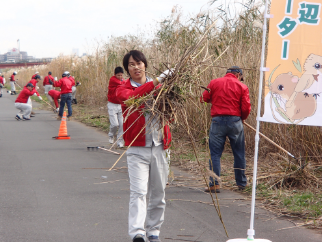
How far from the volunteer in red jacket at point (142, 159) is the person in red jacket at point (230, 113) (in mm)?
2161

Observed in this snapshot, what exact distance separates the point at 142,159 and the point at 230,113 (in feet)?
8.14

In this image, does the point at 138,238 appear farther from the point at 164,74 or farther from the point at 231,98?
the point at 231,98

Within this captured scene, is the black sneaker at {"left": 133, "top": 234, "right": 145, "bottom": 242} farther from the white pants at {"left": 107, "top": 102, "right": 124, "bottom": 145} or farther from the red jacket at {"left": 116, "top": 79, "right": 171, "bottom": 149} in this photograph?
the white pants at {"left": 107, "top": 102, "right": 124, "bottom": 145}

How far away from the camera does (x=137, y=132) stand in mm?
3959

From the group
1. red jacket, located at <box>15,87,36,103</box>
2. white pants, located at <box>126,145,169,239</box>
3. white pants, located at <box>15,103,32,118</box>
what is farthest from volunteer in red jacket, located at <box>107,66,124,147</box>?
red jacket, located at <box>15,87,36,103</box>

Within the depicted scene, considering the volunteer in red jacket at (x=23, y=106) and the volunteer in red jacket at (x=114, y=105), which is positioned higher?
the volunteer in red jacket at (x=114, y=105)

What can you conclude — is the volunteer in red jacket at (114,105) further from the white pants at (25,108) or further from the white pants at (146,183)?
the white pants at (25,108)

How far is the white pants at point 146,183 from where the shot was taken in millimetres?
3891

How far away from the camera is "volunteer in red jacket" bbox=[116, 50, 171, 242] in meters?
3.87

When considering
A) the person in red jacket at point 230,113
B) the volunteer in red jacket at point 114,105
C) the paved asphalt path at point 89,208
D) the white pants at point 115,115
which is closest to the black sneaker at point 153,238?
the paved asphalt path at point 89,208

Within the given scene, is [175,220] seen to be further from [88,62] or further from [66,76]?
[88,62]

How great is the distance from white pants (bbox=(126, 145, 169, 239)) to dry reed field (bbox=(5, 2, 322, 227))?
1.00ft

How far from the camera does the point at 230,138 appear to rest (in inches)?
249

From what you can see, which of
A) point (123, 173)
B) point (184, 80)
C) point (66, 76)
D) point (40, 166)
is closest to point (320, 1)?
point (184, 80)
